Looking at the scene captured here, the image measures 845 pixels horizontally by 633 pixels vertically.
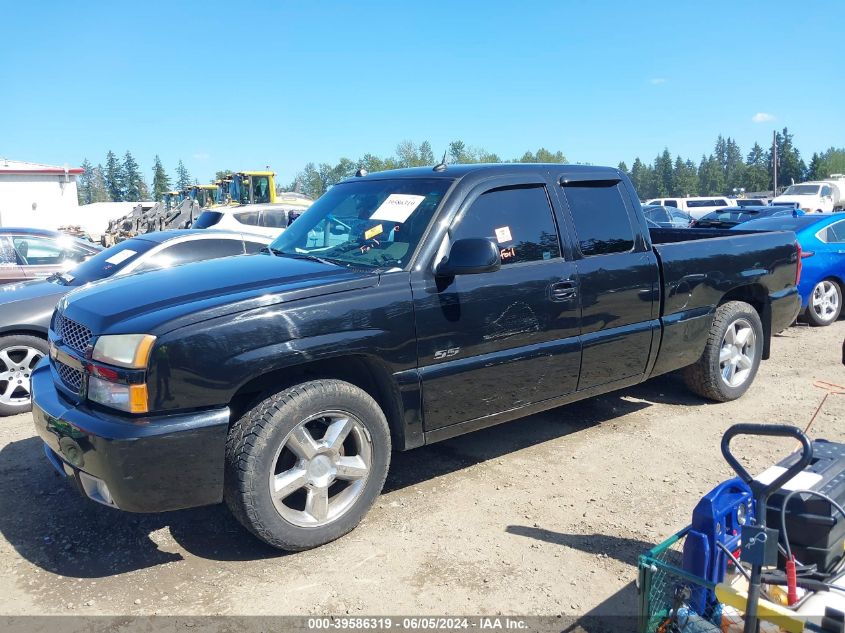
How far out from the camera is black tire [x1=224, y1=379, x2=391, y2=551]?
3152 mm

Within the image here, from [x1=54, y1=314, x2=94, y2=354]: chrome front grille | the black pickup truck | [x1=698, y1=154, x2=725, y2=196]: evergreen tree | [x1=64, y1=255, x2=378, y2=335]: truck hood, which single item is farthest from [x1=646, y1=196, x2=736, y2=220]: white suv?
[x1=698, y1=154, x2=725, y2=196]: evergreen tree

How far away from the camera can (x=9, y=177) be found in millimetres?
43469

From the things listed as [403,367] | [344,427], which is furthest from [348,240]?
[344,427]

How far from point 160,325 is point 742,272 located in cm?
465

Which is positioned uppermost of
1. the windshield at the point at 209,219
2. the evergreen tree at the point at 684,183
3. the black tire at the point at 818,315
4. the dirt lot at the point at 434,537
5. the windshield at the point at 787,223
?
the evergreen tree at the point at 684,183

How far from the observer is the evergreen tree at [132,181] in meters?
125

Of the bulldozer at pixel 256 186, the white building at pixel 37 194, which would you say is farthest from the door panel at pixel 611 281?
the white building at pixel 37 194

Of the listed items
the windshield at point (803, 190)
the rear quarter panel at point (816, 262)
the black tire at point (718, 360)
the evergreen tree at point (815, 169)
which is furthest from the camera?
the evergreen tree at point (815, 169)

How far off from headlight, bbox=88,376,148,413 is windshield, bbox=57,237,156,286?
3559 mm

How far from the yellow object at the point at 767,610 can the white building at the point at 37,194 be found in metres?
48.0

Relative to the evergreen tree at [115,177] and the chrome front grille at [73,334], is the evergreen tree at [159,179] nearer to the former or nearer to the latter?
the evergreen tree at [115,177]

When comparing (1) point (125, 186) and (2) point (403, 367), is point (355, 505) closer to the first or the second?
(2) point (403, 367)

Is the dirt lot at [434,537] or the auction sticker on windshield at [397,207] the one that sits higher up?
the auction sticker on windshield at [397,207]

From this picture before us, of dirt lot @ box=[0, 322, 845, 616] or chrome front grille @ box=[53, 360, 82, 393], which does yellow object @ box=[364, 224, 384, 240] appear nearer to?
dirt lot @ box=[0, 322, 845, 616]
